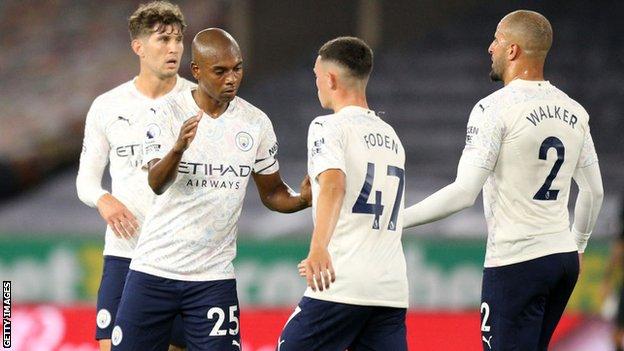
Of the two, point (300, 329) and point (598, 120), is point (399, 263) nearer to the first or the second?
point (300, 329)

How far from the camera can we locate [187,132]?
509 cm

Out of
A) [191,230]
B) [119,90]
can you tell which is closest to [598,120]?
[119,90]

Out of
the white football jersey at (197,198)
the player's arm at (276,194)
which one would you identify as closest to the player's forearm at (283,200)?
the player's arm at (276,194)

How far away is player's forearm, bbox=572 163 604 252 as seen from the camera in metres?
5.85

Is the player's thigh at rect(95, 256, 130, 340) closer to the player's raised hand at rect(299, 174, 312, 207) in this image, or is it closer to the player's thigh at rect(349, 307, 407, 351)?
the player's raised hand at rect(299, 174, 312, 207)

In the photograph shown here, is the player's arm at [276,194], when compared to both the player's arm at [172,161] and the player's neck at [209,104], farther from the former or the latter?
the player's arm at [172,161]

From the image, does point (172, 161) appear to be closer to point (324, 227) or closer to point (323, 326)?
point (324, 227)

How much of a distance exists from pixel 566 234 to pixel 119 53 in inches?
463

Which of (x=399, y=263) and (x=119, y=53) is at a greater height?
(x=119, y=53)

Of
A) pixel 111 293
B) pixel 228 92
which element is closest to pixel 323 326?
pixel 228 92

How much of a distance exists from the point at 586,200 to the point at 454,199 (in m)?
0.83

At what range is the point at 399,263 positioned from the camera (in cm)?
532

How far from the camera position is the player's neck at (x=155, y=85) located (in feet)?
21.7

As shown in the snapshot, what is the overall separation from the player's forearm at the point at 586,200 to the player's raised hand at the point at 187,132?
191 cm
